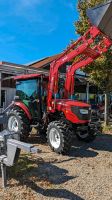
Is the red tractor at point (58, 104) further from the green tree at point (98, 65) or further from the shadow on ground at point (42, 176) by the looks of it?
the green tree at point (98, 65)

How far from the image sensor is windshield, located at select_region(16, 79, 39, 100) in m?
10.2

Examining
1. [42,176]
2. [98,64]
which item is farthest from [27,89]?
[98,64]


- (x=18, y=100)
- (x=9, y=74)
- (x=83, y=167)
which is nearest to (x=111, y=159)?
(x=83, y=167)

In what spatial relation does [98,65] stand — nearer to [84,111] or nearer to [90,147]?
[84,111]

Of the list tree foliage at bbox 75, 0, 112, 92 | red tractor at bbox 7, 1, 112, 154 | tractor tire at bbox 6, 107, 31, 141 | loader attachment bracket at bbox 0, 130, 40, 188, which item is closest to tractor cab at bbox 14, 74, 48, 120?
red tractor at bbox 7, 1, 112, 154

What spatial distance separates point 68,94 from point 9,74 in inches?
430

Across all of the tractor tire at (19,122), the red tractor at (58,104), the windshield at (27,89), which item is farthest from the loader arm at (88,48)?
the tractor tire at (19,122)

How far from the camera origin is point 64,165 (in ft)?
24.1

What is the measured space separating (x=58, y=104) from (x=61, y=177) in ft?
11.8

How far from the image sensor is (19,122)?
10.1 m

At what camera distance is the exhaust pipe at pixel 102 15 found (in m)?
7.54

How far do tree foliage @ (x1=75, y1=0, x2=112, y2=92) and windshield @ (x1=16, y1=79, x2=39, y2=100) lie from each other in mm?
5514

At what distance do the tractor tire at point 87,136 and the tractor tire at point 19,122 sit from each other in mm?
1908

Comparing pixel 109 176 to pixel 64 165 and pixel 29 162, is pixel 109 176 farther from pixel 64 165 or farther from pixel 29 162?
pixel 29 162
